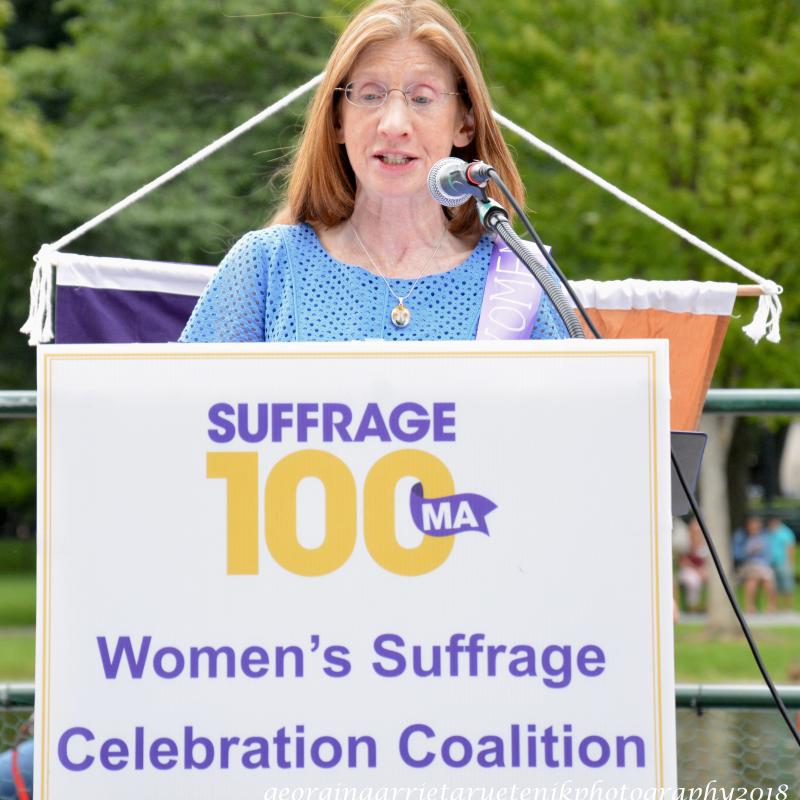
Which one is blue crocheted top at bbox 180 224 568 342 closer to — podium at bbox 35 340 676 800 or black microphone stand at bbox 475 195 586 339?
black microphone stand at bbox 475 195 586 339

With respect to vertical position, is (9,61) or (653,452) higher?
(9,61)

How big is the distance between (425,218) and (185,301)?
0.95m

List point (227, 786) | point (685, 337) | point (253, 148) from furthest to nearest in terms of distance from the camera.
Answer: point (253, 148)
point (685, 337)
point (227, 786)

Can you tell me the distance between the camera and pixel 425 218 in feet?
8.23

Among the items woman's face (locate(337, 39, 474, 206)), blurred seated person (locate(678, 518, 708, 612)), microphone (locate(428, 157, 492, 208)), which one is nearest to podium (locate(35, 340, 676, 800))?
microphone (locate(428, 157, 492, 208))

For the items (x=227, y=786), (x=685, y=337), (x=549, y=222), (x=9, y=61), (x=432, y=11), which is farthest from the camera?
(x=9, y=61)

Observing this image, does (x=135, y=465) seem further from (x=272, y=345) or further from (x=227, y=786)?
(x=227, y=786)

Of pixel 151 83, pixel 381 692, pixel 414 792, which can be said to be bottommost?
pixel 414 792

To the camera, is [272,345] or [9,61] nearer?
[272,345]

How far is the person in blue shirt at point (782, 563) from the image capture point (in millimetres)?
21375

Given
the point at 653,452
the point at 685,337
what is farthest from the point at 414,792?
the point at 685,337

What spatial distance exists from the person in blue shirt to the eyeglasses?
1978cm

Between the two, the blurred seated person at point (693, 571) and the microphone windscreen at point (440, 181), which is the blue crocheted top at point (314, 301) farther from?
the blurred seated person at point (693, 571)

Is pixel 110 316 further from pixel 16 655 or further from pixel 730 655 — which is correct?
pixel 16 655
